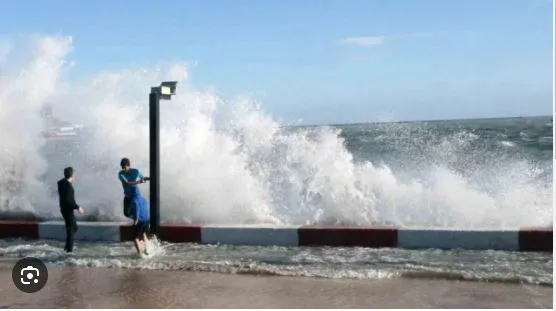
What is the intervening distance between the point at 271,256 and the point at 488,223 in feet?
9.74

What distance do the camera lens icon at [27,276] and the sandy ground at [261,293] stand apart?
7 centimetres

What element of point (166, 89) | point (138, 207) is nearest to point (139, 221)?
point (138, 207)

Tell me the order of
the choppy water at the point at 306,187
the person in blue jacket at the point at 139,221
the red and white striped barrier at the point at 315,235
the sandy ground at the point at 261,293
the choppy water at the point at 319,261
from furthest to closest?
1. the choppy water at the point at 306,187
2. the person in blue jacket at the point at 139,221
3. the red and white striped barrier at the point at 315,235
4. the choppy water at the point at 319,261
5. the sandy ground at the point at 261,293

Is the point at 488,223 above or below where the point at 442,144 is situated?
below

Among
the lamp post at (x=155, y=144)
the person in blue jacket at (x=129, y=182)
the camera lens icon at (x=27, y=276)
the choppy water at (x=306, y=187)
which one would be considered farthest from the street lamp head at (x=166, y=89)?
the camera lens icon at (x=27, y=276)

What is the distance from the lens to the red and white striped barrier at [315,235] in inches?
270

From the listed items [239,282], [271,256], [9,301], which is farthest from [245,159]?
[9,301]

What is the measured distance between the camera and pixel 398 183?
9.92m

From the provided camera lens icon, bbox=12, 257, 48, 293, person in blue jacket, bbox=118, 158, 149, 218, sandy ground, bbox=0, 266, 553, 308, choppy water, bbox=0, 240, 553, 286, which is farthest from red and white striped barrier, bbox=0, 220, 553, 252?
camera lens icon, bbox=12, 257, 48, 293

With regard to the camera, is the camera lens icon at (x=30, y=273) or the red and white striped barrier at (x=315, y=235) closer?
the camera lens icon at (x=30, y=273)

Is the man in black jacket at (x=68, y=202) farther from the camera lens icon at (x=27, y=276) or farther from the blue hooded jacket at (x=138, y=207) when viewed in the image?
the camera lens icon at (x=27, y=276)

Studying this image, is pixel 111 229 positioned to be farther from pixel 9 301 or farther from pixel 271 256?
pixel 9 301

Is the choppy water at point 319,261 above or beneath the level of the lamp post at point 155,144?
beneath

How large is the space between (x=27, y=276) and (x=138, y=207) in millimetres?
2016
